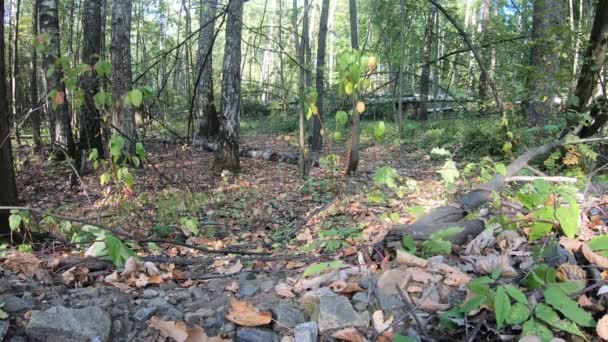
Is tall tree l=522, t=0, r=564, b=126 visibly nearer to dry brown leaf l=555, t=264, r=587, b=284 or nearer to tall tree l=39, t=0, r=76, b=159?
dry brown leaf l=555, t=264, r=587, b=284

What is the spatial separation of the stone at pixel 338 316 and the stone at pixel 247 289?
1.63 feet

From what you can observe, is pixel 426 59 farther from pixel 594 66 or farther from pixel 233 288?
pixel 233 288

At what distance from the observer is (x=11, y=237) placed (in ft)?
11.9

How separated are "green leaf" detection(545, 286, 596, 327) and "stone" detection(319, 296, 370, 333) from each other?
801 millimetres

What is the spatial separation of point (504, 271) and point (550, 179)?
159 centimetres

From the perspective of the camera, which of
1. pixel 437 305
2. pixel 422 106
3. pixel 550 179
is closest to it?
pixel 437 305

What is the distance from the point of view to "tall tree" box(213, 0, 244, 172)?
8.02 m

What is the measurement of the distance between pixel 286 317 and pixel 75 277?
1.36 metres

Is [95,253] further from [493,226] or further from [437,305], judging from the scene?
[493,226]

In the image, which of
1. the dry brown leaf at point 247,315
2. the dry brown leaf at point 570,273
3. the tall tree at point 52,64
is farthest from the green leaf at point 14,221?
the tall tree at point 52,64

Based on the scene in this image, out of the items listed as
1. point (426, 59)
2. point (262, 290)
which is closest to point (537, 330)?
point (262, 290)

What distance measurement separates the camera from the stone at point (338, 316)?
2.11 m

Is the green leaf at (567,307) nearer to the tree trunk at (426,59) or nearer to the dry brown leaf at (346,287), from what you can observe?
the dry brown leaf at (346,287)

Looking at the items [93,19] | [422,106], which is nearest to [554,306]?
[93,19]
